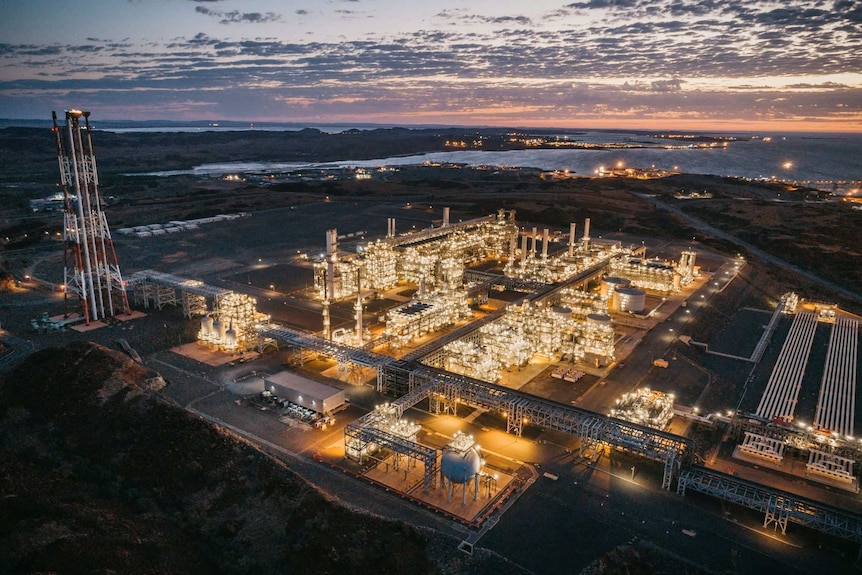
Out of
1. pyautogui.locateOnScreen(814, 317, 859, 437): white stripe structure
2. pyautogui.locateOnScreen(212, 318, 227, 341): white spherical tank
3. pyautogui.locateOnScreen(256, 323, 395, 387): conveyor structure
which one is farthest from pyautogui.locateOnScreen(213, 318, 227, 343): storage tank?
pyautogui.locateOnScreen(814, 317, 859, 437): white stripe structure

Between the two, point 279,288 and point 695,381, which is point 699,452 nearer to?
point 695,381

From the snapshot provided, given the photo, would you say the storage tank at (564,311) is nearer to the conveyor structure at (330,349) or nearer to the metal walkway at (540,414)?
→ the metal walkway at (540,414)

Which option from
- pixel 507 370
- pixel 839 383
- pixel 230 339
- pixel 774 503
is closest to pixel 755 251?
pixel 839 383

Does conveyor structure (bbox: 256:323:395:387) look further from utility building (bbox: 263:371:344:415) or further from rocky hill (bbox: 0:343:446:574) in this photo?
rocky hill (bbox: 0:343:446:574)

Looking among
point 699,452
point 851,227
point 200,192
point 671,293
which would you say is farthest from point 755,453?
point 200,192

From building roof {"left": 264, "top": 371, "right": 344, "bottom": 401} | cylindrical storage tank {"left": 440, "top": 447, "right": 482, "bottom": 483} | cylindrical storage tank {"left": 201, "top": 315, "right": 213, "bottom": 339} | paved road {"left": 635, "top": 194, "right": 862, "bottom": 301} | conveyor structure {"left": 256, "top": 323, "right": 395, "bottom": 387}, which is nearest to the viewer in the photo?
cylindrical storage tank {"left": 440, "top": 447, "right": 482, "bottom": 483}

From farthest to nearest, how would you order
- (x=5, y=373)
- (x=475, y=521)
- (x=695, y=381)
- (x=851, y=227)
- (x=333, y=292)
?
(x=851, y=227) < (x=333, y=292) < (x=695, y=381) < (x=5, y=373) < (x=475, y=521)
